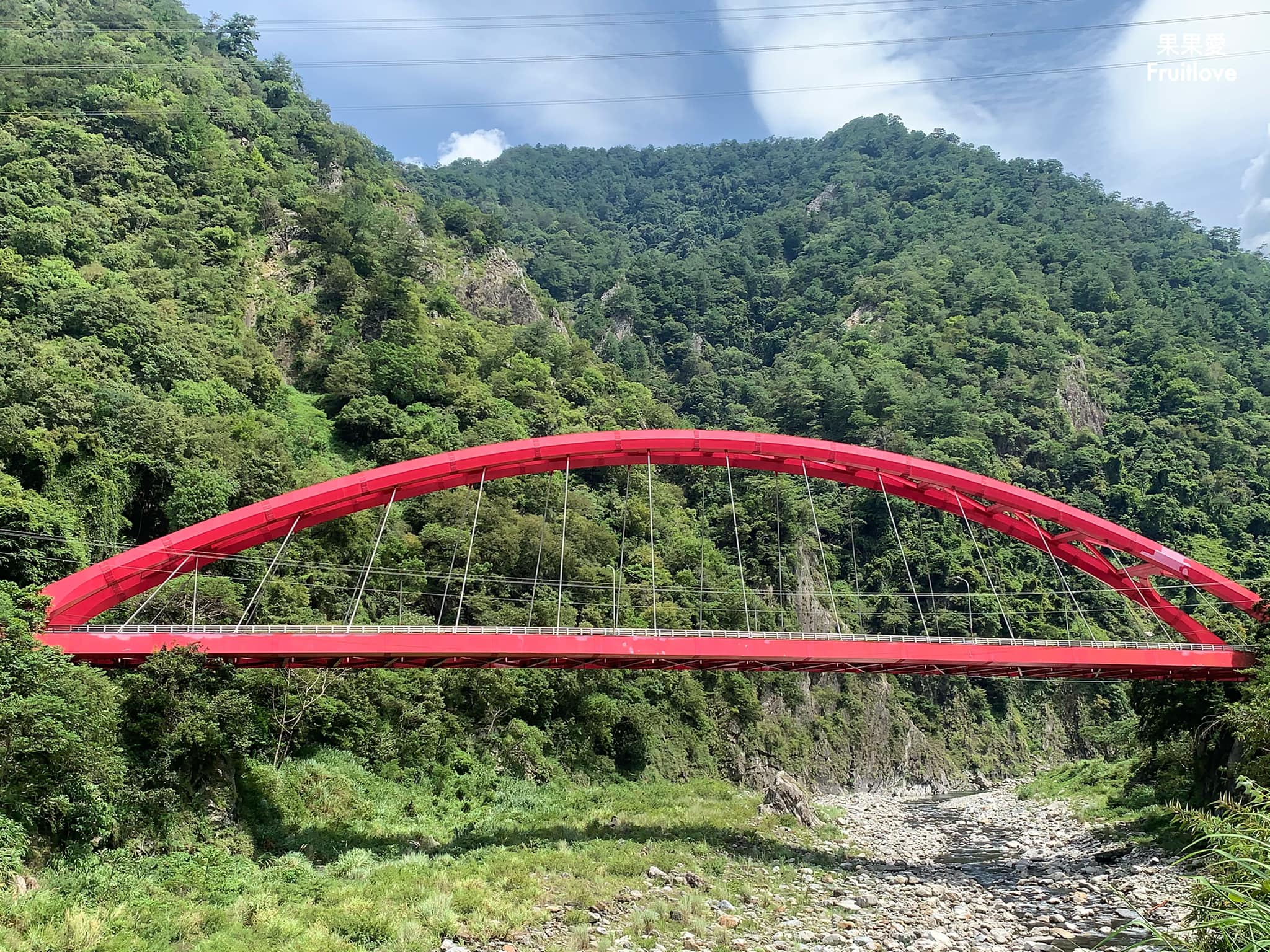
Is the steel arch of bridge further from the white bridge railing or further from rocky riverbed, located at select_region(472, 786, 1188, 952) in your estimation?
rocky riverbed, located at select_region(472, 786, 1188, 952)

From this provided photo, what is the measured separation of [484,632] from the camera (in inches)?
743

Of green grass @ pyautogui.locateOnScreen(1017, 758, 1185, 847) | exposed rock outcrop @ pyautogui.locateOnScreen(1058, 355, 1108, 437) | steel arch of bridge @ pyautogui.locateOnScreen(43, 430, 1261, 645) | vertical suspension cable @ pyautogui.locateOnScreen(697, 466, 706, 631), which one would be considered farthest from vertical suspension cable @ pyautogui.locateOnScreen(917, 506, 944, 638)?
steel arch of bridge @ pyautogui.locateOnScreen(43, 430, 1261, 645)

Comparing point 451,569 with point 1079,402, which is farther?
point 1079,402

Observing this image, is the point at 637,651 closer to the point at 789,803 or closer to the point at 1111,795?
the point at 789,803

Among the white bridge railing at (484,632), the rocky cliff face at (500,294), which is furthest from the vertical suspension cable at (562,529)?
the rocky cliff face at (500,294)

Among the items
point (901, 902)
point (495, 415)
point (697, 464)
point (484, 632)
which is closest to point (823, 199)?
point (495, 415)

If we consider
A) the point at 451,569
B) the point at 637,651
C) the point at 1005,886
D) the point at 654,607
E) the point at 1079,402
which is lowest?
the point at 1005,886

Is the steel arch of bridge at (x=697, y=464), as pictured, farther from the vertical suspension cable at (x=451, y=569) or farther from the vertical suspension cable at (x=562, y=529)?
the vertical suspension cable at (x=451, y=569)

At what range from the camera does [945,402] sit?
2352 inches

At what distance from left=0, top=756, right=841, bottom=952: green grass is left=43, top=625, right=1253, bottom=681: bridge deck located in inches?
138

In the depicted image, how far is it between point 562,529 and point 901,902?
13801 mm

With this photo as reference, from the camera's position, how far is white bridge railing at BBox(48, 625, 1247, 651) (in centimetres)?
1675

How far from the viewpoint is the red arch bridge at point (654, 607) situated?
16.7 m

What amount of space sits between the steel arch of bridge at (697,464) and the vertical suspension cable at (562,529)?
1.70ft
